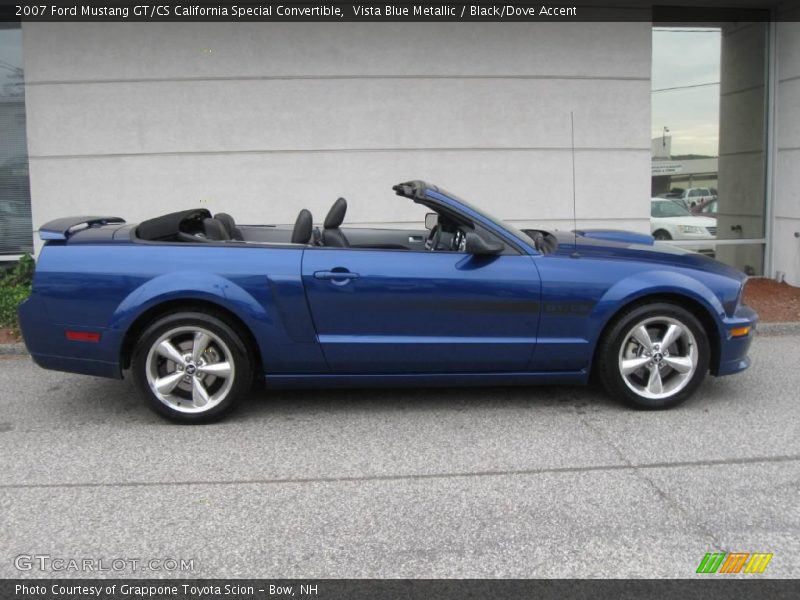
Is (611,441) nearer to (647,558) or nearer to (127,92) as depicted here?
(647,558)

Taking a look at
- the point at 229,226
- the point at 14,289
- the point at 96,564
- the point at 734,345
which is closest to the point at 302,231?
the point at 229,226

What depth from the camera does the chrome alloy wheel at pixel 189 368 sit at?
4906 millimetres

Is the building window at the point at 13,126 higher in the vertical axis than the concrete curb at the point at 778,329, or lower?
higher

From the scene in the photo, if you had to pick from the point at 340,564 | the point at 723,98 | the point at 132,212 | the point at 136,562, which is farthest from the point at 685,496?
the point at 723,98

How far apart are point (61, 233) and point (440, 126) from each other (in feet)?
17.1

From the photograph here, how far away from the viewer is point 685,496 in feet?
12.7

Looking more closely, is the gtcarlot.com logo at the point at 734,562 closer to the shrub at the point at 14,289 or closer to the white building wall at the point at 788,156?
the shrub at the point at 14,289

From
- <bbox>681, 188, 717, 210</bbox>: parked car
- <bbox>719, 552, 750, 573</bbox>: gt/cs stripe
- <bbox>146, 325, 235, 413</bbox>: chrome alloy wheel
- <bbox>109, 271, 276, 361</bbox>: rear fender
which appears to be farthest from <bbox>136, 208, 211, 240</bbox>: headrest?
<bbox>681, 188, 717, 210</bbox>: parked car

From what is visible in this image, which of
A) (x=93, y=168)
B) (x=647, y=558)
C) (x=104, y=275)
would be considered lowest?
(x=647, y=558)

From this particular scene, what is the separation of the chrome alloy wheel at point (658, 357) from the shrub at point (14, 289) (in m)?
5.65

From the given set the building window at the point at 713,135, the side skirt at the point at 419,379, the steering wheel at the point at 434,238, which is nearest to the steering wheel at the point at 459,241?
the steering wheel at the point at 434,238

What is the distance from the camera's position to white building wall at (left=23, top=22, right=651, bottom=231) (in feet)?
29.3

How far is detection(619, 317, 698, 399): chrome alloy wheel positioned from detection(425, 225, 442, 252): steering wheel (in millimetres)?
1481

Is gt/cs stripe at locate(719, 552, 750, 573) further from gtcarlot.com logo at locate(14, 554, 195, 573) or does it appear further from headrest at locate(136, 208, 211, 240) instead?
headrest at locate(136, 208, 211, 240)
